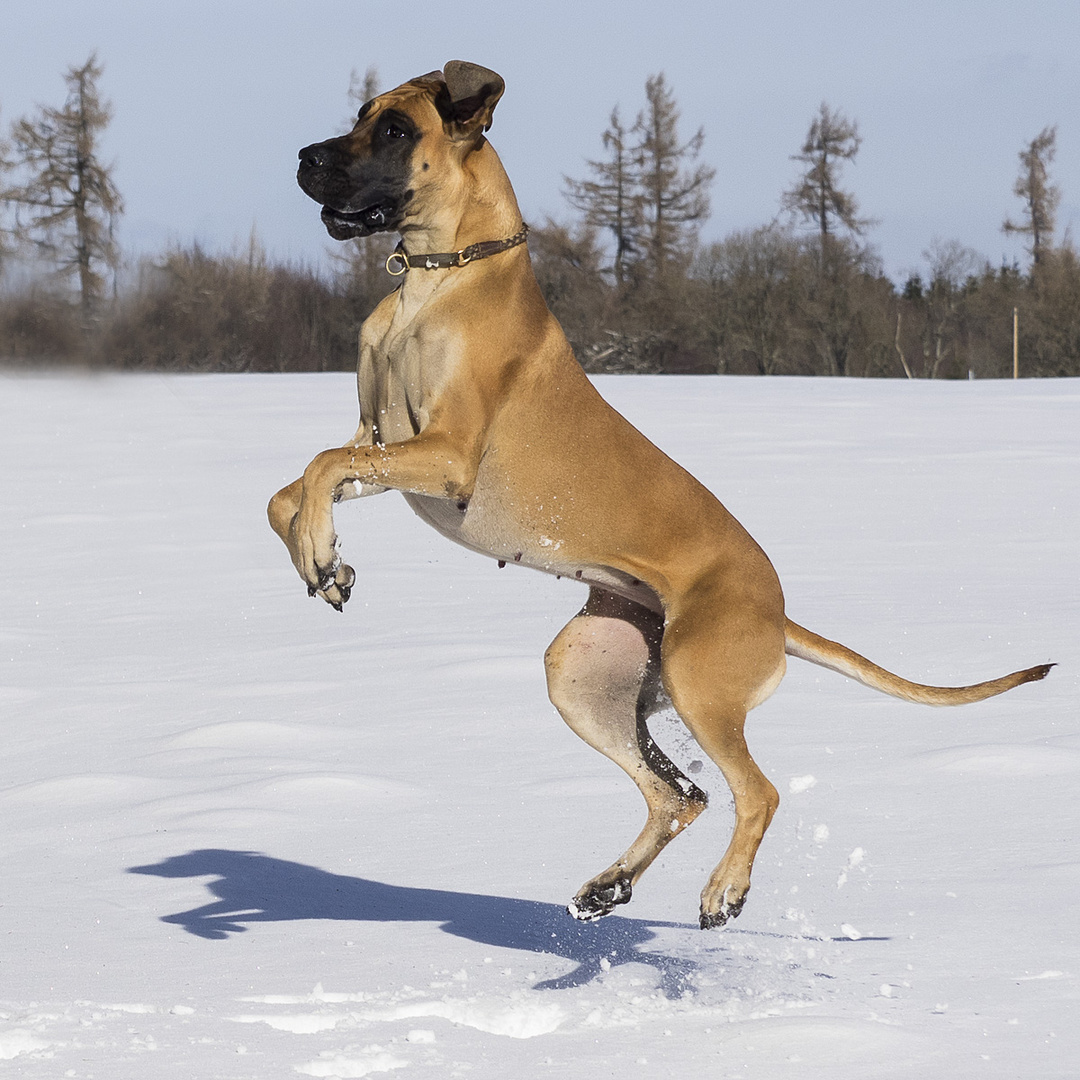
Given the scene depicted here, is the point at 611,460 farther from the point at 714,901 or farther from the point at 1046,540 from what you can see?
the point at 1046,540

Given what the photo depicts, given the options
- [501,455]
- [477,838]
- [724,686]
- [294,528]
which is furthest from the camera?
[477,838]

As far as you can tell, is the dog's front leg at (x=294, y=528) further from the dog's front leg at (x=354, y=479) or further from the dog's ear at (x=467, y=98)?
the dog's ear at (x=467, y=98)

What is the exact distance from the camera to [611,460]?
14.6 ft

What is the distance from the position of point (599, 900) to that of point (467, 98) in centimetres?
228

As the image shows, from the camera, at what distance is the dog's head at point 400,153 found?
4.04 m

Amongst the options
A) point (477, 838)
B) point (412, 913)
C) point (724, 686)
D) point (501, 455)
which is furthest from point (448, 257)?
point (477, 838)

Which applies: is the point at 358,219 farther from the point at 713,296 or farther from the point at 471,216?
the point at 713,296

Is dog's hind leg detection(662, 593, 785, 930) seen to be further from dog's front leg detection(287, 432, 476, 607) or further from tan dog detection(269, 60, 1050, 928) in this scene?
dog's front leg detection(287, 432, 476, 607)

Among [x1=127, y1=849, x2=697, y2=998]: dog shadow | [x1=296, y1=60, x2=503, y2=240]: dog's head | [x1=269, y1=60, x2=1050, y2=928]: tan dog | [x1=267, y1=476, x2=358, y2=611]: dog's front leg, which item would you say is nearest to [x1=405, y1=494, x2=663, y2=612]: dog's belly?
[x1=269, y1=60, x2=1050, y2=928]: tan dog

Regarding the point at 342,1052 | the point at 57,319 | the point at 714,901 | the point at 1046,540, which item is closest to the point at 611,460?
the point at 714,901

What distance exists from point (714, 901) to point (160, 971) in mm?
1575

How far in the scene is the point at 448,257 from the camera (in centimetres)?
432

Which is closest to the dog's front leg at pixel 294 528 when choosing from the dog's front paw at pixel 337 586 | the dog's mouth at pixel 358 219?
the dog's front paw at pixel 337 586

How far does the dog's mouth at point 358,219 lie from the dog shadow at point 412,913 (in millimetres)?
2102
